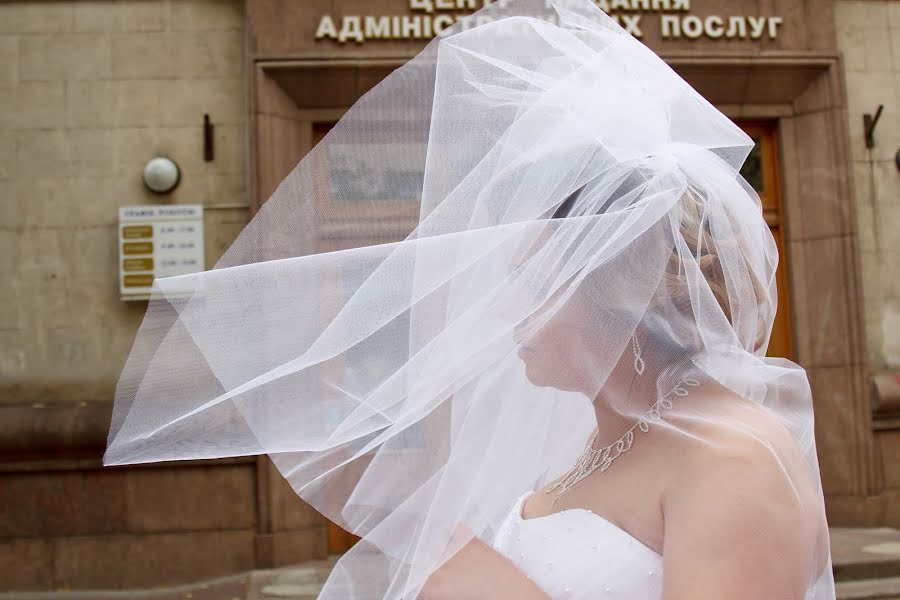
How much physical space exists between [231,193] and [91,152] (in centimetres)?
103

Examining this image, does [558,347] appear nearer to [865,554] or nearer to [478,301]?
[478,301]

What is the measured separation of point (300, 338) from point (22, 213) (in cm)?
566

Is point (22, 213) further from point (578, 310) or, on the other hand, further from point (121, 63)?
point (578, 310)

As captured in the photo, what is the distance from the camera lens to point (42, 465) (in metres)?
5.95

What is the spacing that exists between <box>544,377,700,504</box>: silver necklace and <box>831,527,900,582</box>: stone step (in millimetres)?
4522

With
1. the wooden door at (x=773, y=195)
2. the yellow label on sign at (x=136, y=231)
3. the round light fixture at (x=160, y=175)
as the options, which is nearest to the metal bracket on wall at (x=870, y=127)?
the wooden door at (x=773, y=195)

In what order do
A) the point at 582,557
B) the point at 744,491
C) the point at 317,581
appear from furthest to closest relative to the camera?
the point at 317,581, the point at 582,557, the point at 744,491

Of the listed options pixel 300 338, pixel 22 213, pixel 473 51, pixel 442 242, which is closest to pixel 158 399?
pixel 300 338

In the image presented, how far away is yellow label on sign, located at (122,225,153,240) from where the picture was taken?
6203 millimetres

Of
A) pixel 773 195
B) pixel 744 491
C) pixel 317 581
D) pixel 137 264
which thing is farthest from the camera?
pixel 773 195

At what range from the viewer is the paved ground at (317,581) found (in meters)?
5.26

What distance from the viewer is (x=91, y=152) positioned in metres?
6.34

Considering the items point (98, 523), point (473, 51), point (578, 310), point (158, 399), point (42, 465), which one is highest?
point (473, 51)

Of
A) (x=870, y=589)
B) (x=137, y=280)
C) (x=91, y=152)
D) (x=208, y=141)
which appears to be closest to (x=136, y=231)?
(x=137, y=280)
